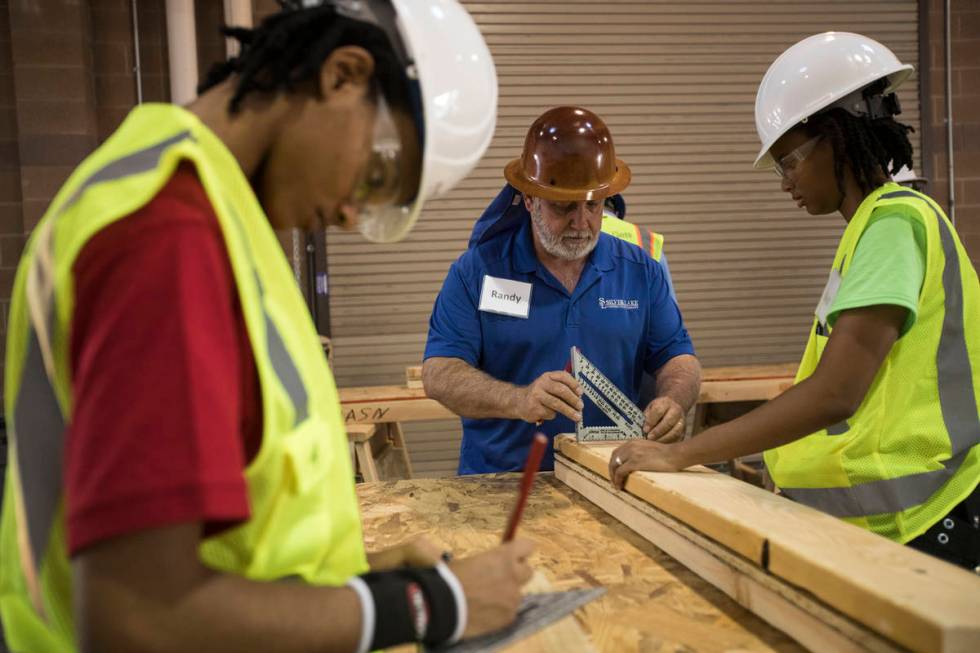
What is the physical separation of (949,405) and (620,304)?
1.29 metres

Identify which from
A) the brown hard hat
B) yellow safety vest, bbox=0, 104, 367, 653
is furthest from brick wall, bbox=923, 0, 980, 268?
yellow safety vest, bbox=0, 104, 367, 653

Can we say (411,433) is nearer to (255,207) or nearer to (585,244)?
(585,244)

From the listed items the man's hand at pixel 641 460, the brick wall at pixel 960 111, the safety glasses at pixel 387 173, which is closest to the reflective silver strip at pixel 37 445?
the safety glasses at pixel 387 173

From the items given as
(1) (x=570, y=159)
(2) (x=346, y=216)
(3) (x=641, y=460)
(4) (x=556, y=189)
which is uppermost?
(1) (x=570, y=159)

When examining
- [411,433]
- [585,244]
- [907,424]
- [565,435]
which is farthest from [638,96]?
[907,424]

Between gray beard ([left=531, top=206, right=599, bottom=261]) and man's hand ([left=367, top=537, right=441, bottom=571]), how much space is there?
175 centimetres

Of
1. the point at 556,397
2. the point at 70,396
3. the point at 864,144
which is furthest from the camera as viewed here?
the point at 556,397

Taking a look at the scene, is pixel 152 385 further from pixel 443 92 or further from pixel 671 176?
pixel 671 176

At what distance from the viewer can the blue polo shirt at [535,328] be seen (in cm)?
306

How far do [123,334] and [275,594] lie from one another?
13.8 inches

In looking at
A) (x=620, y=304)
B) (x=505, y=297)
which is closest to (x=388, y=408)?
(x=505, y=297)

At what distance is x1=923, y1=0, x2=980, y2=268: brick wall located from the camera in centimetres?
741

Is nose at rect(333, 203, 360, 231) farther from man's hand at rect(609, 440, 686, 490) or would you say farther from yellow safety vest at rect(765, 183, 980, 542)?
yellow safety vest at rect(765, 183, 980, 542)

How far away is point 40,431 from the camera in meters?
0.99
